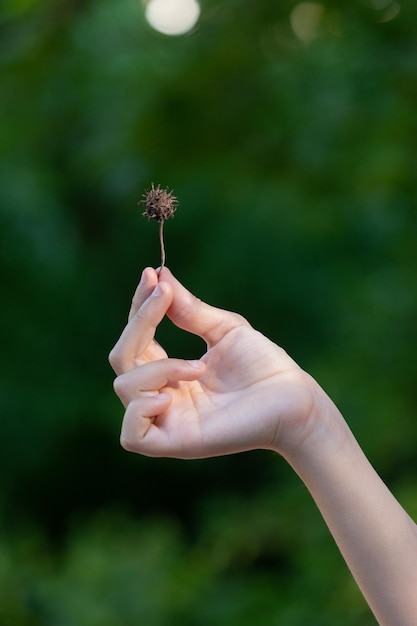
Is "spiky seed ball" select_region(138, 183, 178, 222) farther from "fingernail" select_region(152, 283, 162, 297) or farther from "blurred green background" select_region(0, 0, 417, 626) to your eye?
"blurred green background" select_region(0, 0, 417, 626)

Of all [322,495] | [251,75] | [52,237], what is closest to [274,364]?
[322,495]

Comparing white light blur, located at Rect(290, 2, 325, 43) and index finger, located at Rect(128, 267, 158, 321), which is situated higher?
white light blur, located at Rect(290, 2, 325, 43)

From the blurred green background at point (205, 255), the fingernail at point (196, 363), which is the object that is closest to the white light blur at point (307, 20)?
the blurred green background at point (205, 255)

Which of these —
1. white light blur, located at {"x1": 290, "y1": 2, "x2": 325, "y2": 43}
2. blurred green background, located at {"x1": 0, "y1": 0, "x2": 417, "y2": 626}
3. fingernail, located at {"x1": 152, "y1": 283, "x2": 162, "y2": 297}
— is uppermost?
white light blur, located at {"x1": 290, "y1": 2, "x2": 325, "y2": 43}

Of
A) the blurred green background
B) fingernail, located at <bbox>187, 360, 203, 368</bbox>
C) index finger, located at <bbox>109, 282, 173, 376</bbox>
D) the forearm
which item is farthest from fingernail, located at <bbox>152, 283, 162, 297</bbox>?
the blurred green background

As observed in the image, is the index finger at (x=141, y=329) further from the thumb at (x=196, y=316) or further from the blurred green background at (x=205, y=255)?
the blurred green background at (x=205, y=255)

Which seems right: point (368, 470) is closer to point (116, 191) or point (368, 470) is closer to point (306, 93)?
point (306, 93)
